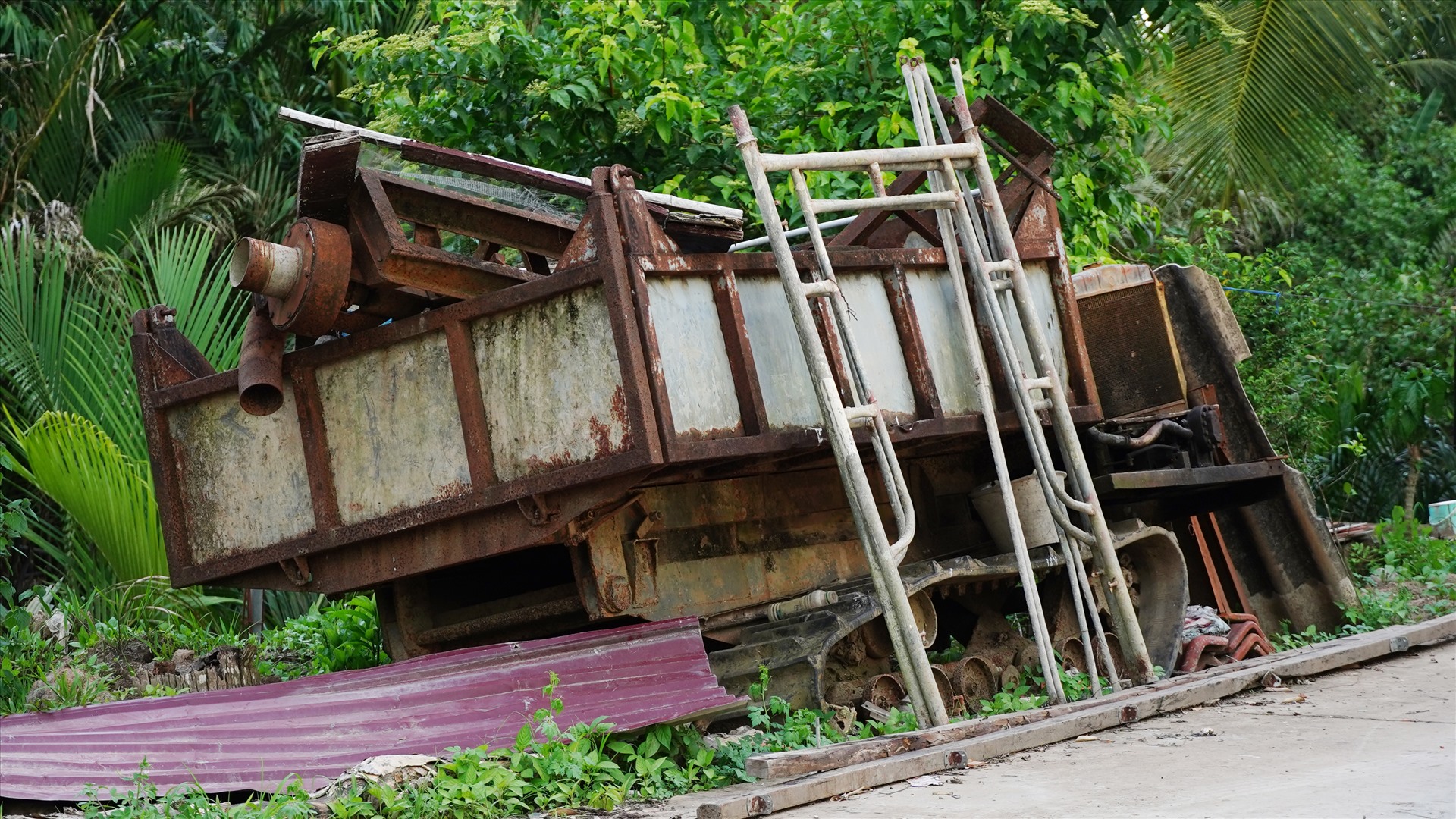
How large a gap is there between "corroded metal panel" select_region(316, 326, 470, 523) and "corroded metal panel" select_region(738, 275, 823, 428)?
4.05 ft

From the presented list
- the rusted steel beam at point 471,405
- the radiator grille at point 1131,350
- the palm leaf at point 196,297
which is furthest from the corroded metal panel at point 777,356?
the palm leaf at point 196,297

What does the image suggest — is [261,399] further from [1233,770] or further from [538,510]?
[1233,770]

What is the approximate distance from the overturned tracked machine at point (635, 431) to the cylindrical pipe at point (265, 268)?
0.01 meters

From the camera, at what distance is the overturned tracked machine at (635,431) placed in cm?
580

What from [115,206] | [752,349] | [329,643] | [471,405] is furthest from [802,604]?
[115,206]

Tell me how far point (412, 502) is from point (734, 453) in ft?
4.36

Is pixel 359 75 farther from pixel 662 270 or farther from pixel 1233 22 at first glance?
pixel 1233 22

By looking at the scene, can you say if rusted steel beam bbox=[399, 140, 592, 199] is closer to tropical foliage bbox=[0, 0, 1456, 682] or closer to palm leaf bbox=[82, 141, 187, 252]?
tropical foliage bbox=[0, 0, 1456, 682]

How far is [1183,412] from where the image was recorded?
812cm

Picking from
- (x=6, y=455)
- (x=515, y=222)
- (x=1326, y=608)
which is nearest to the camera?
(x=515, y=222)

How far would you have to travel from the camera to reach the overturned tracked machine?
5805 millimetres

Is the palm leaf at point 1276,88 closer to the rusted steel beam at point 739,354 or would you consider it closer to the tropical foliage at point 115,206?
the tropical foliage at point 115,206

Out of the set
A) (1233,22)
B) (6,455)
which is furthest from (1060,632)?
(1233,22)

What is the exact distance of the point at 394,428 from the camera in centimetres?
613
